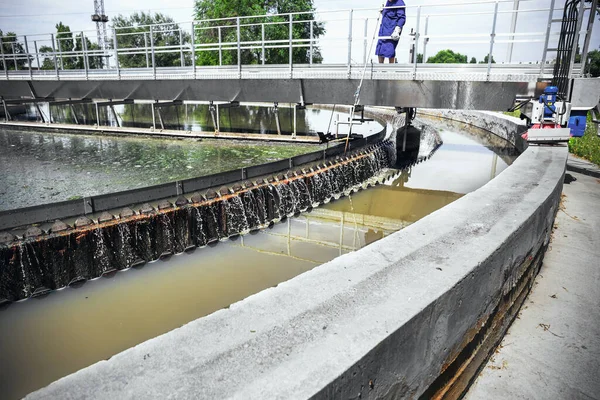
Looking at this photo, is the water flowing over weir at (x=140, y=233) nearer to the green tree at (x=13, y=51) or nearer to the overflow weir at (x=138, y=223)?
the overflow weir at (x=138, y=223)

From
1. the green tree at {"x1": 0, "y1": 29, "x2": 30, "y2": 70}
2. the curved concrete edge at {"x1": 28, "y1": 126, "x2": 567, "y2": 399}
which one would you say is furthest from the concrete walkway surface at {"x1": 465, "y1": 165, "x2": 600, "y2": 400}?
the green tree at {"x1": 0, "y1": 29, "x2": 30, "y2": 70}

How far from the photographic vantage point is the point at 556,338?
11.4ft

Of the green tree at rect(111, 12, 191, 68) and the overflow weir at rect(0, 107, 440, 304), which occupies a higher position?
the green tree at rect(111, 12, 191, 68)

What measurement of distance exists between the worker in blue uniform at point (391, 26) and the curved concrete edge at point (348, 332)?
9264 millimetres

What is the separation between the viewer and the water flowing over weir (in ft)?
Result: 18.1

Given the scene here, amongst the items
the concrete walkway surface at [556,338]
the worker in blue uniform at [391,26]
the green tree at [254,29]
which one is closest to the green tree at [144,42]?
the green tree at [254,29]

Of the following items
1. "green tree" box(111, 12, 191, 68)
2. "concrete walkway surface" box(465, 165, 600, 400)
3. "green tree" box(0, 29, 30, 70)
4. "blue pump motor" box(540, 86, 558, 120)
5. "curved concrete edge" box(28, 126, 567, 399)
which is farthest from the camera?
"green tree" box(111, 12, 191, 68)

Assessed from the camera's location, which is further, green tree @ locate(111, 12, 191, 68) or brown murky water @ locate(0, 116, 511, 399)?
green tree @ locate(111, 12, 191, 68)

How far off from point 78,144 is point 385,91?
11448 millimetres

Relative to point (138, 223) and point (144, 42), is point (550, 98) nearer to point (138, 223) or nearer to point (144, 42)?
point (138, 223)

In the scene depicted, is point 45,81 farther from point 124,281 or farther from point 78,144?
point 124,281

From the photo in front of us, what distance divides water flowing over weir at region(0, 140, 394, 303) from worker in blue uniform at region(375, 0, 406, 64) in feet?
16.2

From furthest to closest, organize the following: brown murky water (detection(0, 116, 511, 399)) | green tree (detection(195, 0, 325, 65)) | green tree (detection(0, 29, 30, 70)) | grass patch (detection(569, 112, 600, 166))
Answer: green tree (detection(195, 0, 325, 65)) → green tree (detection(0, 29, 30, 70)) → grass patch (detection(569, 112, 600, 166)) → brown murky water (detection(0, 116, 511, 399))

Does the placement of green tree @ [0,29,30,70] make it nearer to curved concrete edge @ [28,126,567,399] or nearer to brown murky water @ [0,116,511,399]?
brown murky water @ [0,116,511,399]
